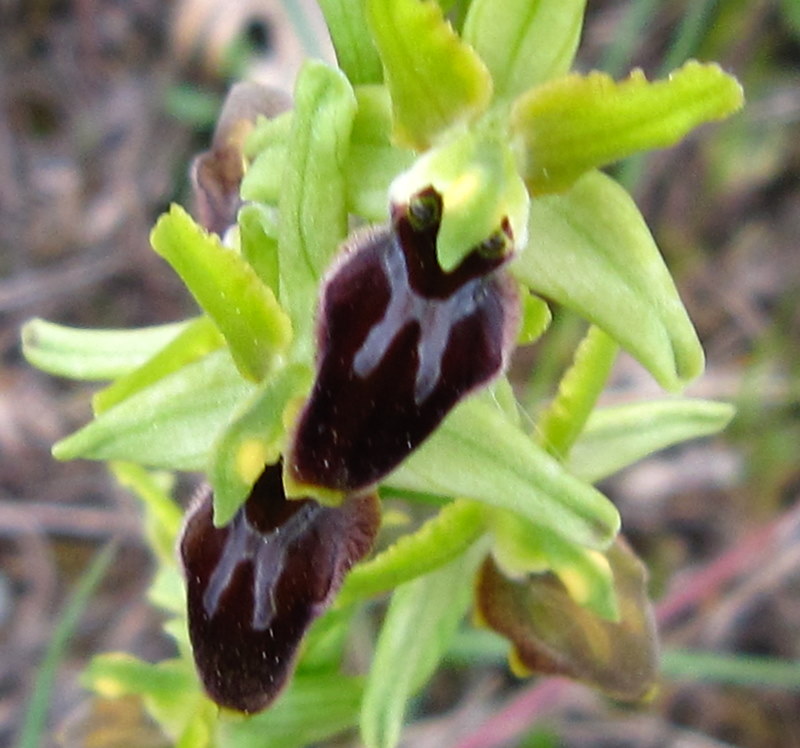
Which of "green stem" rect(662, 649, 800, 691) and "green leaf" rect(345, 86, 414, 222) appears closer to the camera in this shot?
"green leaf" rect(345, 86, 414, 222)

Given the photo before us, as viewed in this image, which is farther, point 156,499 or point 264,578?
point 156,499

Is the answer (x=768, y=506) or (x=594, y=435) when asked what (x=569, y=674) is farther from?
(x=768, y=506)

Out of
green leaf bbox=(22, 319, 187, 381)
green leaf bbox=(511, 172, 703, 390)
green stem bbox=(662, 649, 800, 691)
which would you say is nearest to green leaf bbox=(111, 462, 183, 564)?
green leaf bbox=(22, 319, 187, 381)

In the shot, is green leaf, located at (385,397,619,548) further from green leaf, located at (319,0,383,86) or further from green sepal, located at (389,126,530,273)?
green leaf, located at (319,0,383,86)

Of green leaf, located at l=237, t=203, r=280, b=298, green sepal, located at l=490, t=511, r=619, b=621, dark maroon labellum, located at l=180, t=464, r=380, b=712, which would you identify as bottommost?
green sepal, located at l=490, t=511, r=619, b=621

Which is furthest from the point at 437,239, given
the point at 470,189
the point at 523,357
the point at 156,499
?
the point at 523,357

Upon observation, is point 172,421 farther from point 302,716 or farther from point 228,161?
point 302,716

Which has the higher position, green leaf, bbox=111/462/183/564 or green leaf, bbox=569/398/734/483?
green leaf, bbox=569/398/734/483
